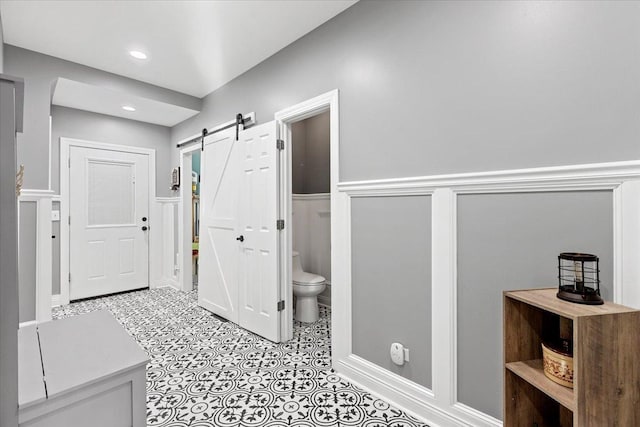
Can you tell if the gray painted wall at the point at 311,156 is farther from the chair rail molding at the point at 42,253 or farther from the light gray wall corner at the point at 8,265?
the light gray wall corner at the point at 8,265

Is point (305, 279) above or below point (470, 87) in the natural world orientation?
below

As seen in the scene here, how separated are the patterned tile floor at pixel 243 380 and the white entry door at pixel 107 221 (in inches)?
46.7

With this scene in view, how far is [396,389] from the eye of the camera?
73.9 inches

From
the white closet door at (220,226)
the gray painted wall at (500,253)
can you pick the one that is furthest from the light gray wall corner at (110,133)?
the gray painted wall at (500,253)

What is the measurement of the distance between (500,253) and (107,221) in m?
4.60

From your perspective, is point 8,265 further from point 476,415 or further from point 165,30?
point 165,30

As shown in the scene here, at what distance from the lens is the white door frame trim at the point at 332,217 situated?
2225 mm

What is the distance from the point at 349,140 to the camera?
216 centimetres

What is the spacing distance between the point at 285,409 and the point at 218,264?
6.37 ft

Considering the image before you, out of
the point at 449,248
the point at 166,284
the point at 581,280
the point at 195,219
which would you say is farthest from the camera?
the point at 195,219

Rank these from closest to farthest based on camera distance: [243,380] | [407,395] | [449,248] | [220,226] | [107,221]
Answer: [449,248], [407,395], [243,380], [220,226], [107,221]

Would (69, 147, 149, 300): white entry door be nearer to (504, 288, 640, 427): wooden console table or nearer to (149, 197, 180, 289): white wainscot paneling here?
(149, 197, 180, 289): white wainscot paneling

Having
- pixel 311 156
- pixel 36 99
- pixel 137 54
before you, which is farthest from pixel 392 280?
pixel 36 99

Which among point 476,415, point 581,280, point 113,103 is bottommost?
point 476,415
